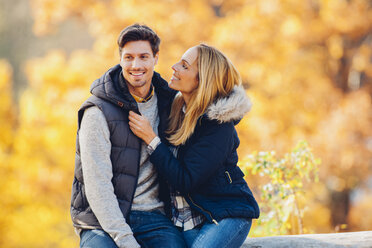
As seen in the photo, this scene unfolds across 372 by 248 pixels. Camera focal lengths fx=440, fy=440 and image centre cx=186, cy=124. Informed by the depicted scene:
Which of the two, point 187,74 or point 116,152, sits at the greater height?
point 187,74

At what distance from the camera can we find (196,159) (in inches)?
92.2

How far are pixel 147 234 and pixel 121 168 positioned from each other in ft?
1.24

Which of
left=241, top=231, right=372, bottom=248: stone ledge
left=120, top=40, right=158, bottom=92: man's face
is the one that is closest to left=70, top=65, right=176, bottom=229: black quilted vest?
left=120, top=40, right=158, bottom=92: man's face

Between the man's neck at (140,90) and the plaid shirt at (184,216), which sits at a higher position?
the man's neck at (140,90)

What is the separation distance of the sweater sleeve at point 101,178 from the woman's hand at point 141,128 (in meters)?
0.15

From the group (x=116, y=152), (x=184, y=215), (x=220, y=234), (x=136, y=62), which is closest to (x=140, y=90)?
(x=136, y=62)

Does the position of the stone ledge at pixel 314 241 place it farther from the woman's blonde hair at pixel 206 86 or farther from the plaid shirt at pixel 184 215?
the woman's blonde hair at pixel 206 86

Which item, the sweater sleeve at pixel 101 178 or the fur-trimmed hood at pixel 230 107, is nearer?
the sweater sleeve at pixel 101 178

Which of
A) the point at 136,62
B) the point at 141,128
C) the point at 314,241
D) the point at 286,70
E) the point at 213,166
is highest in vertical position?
the point at 286,70

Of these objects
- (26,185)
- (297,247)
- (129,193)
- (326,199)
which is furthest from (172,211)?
(26,185)

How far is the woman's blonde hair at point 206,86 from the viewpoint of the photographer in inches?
97.5

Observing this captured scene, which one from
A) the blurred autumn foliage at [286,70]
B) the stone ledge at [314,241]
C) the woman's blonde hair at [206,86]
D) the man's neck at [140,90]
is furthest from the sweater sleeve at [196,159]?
the blurred autumn foliage at [286,70]

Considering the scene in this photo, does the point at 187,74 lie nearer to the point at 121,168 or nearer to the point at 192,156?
the point at 192,156

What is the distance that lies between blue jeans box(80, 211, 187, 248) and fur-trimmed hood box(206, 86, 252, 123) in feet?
2.09
